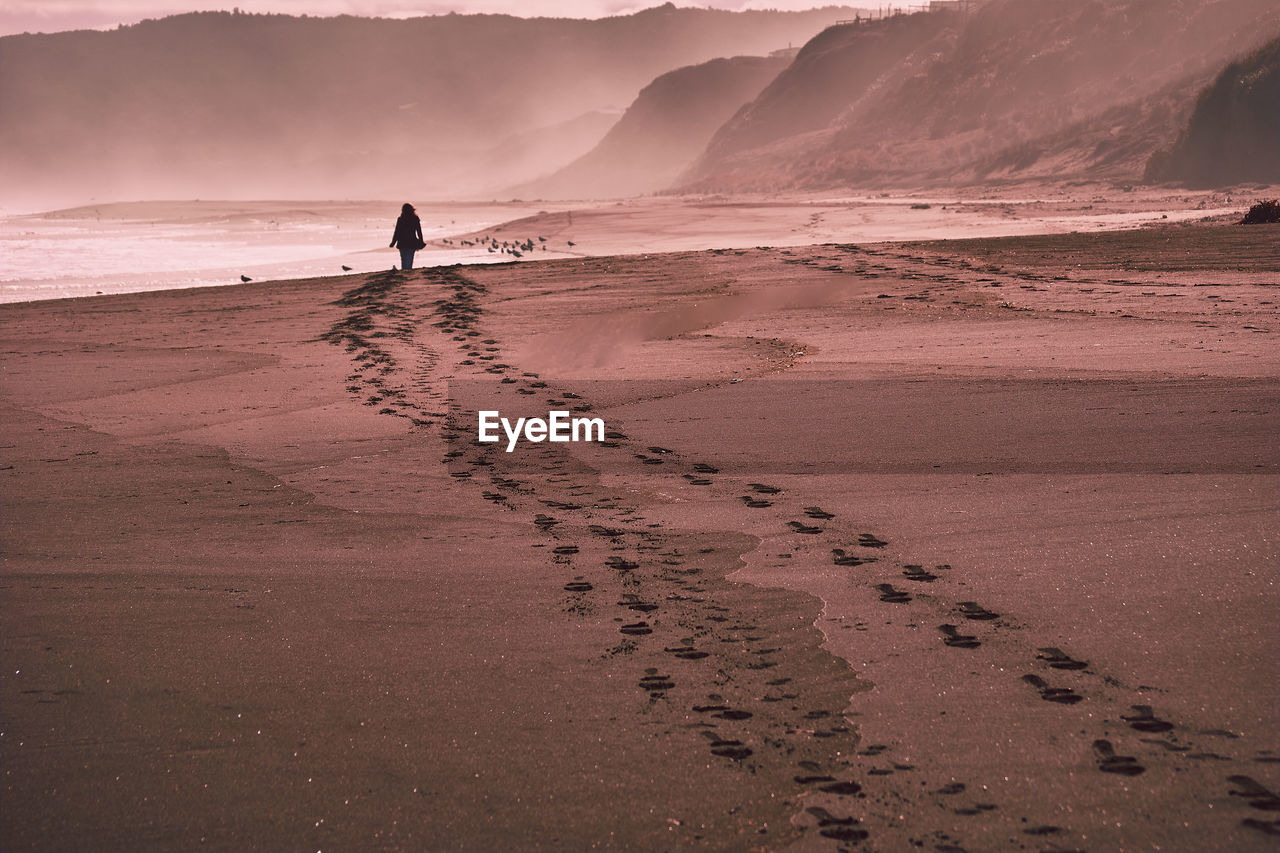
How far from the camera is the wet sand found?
2887mm

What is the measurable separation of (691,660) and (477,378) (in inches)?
232

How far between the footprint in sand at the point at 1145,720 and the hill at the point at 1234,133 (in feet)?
140

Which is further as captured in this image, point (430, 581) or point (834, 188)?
point (834, 188)

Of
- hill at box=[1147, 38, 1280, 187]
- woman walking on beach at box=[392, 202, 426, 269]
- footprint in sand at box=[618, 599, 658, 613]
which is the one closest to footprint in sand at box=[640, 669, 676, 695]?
footprint in sand at box=[618, 599, 658, 613]

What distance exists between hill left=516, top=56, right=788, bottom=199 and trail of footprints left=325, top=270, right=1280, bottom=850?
112 meters

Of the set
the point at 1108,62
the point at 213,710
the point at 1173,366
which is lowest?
the point at 213,710

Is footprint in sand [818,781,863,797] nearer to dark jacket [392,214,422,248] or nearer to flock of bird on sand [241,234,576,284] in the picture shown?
dark jacket [392,214,422,248]

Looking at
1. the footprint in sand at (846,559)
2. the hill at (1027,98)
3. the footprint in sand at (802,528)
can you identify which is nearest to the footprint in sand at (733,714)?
the footprint in sand at (846,559)

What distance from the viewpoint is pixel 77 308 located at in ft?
48.3

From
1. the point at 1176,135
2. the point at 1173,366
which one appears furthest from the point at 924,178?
the point at 1173,366

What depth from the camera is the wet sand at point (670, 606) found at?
289 centimetres

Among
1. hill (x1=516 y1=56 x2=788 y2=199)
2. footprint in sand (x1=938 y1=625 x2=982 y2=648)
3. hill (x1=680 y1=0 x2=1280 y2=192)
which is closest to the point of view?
footprint in sand (x1=938 y1=625 x2=982 y2=648)

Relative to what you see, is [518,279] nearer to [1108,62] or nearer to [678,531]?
[678,531]

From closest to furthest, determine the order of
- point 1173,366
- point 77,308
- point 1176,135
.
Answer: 1. point 1173,366
2. point 77,308
3. point 1176,135
